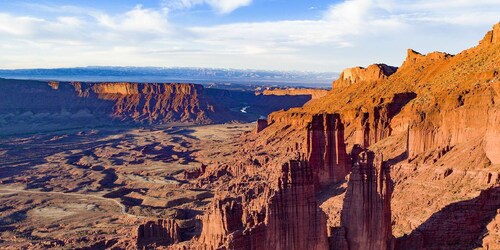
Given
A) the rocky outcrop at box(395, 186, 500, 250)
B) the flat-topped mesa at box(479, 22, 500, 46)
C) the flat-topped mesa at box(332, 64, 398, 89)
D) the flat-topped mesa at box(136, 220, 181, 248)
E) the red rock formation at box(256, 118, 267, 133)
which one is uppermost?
the flat-topped mesa at box(479, 22, 500, 46)

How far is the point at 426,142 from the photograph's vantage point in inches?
2235

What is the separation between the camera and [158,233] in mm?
55969

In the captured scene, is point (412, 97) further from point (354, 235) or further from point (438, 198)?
point (354, 235)

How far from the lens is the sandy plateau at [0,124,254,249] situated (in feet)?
245

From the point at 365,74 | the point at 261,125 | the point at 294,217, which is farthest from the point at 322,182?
the point at 261,125

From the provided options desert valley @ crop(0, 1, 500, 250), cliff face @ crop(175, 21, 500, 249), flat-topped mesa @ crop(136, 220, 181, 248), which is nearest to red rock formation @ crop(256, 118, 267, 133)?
desert valley @ crop(0, 1, 500, 250)

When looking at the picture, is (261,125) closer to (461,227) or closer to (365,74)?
(365,74)

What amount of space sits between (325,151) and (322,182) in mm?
3445

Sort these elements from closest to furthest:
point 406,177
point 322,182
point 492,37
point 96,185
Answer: point 406,177
point 322,182
point 492,37
point 96,185

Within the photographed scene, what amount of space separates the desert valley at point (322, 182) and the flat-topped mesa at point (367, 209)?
6 centimetres

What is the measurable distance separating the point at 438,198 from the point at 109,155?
12184cm

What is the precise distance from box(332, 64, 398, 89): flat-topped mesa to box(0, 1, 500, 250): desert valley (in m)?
0.46

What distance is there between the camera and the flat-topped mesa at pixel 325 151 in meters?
63.6

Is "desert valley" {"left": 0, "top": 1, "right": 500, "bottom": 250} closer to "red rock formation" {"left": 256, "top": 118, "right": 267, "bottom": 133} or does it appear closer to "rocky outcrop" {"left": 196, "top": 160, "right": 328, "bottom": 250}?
"rocky outcrop" {"left": 196, "top": 160, "right": 328, "bottom": 250}
